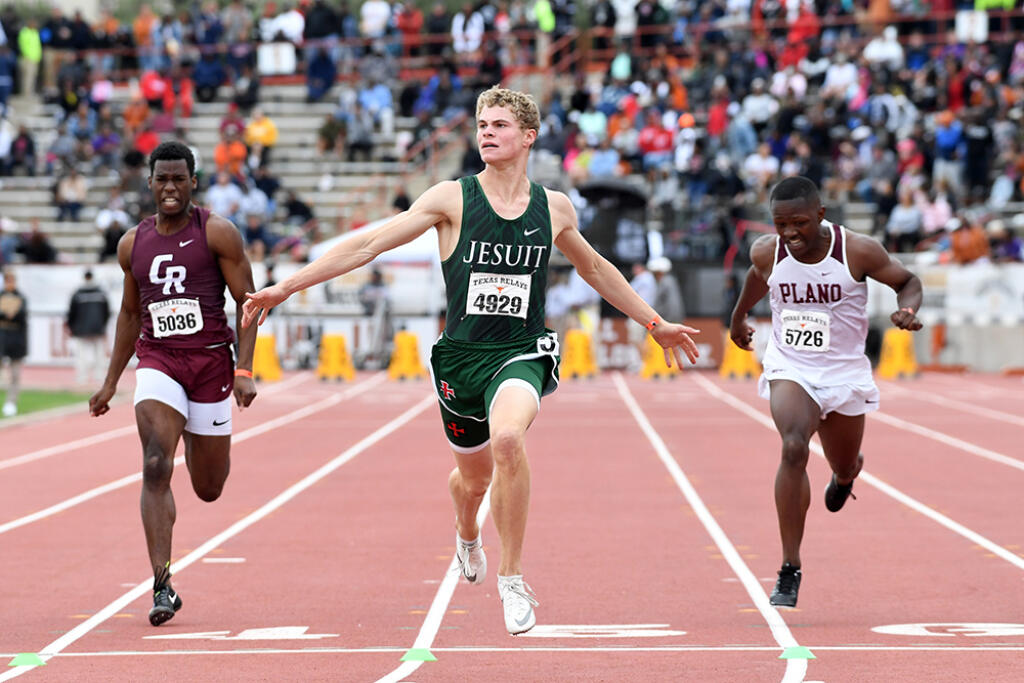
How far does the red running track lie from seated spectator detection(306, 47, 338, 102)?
2207cm

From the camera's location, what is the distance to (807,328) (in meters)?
8.79

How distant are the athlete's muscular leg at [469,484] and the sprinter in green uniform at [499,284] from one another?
148mm

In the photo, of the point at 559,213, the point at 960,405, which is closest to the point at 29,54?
the point at 960,405

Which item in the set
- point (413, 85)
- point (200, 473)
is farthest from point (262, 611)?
point (413, 85)

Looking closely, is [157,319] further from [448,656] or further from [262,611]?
[448,656]

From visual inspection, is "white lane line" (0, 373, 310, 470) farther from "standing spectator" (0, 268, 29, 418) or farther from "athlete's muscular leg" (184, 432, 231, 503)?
"athlete's muscular leg" (184, 432, 231, 503)

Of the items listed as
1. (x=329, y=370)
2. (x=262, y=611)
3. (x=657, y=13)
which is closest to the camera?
(x=262, y=611)

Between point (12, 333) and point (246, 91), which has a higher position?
point (246, 91)

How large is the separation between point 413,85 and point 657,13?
18.5 ft

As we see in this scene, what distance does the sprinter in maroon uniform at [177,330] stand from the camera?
26.8 feet

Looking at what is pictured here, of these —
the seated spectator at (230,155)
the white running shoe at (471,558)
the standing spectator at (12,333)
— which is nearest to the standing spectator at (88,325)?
the standing spectator at (12,333)

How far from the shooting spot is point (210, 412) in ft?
27.7

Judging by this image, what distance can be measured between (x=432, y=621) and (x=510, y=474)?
1.27 m

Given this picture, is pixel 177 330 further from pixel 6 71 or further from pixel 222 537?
pixel 6 71
